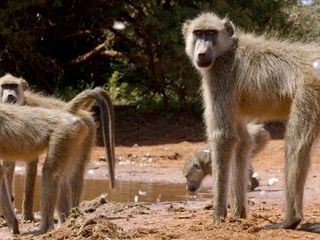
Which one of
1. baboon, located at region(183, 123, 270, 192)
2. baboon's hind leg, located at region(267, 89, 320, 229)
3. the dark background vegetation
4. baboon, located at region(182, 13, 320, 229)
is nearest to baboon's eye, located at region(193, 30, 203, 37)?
baboon, located at region(182, 13, 320, 229)

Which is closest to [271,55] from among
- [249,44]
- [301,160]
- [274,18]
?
[249,44]

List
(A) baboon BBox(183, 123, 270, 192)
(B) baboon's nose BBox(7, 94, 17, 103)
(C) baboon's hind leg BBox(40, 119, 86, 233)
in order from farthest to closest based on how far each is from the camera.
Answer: (A) baboon BBox(183, 123, 270, 192) < (B) baboon's nose BBox(7, 94, 17, 103) < (C) baboon's hind leg BBox(40, 119, 86, 233)

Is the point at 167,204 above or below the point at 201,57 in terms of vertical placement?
below

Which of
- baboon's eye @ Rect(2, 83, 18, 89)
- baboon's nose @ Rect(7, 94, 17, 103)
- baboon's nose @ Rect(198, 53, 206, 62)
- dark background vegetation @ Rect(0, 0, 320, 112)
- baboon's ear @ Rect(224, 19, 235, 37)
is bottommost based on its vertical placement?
baboon's nose @ Rect(7, 94, 17, 103)

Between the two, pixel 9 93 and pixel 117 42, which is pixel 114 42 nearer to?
pixel 117 42

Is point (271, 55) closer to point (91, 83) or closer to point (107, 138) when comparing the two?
Result: point (107, 138)

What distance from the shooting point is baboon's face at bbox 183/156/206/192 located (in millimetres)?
12945

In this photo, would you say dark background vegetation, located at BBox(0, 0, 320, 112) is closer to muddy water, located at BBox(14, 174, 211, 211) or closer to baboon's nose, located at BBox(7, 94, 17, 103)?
muddy water, located at BBox(14, 174, 211, 211)

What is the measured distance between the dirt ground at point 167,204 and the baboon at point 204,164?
237 mm

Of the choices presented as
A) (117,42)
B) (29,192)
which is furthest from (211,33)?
(117,42)

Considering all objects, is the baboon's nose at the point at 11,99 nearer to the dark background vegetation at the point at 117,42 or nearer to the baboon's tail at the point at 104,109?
the baboon's tail at the point at 104,109

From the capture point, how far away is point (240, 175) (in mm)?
7977

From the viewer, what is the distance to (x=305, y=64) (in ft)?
24.3

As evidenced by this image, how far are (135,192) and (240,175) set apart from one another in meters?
4.82
